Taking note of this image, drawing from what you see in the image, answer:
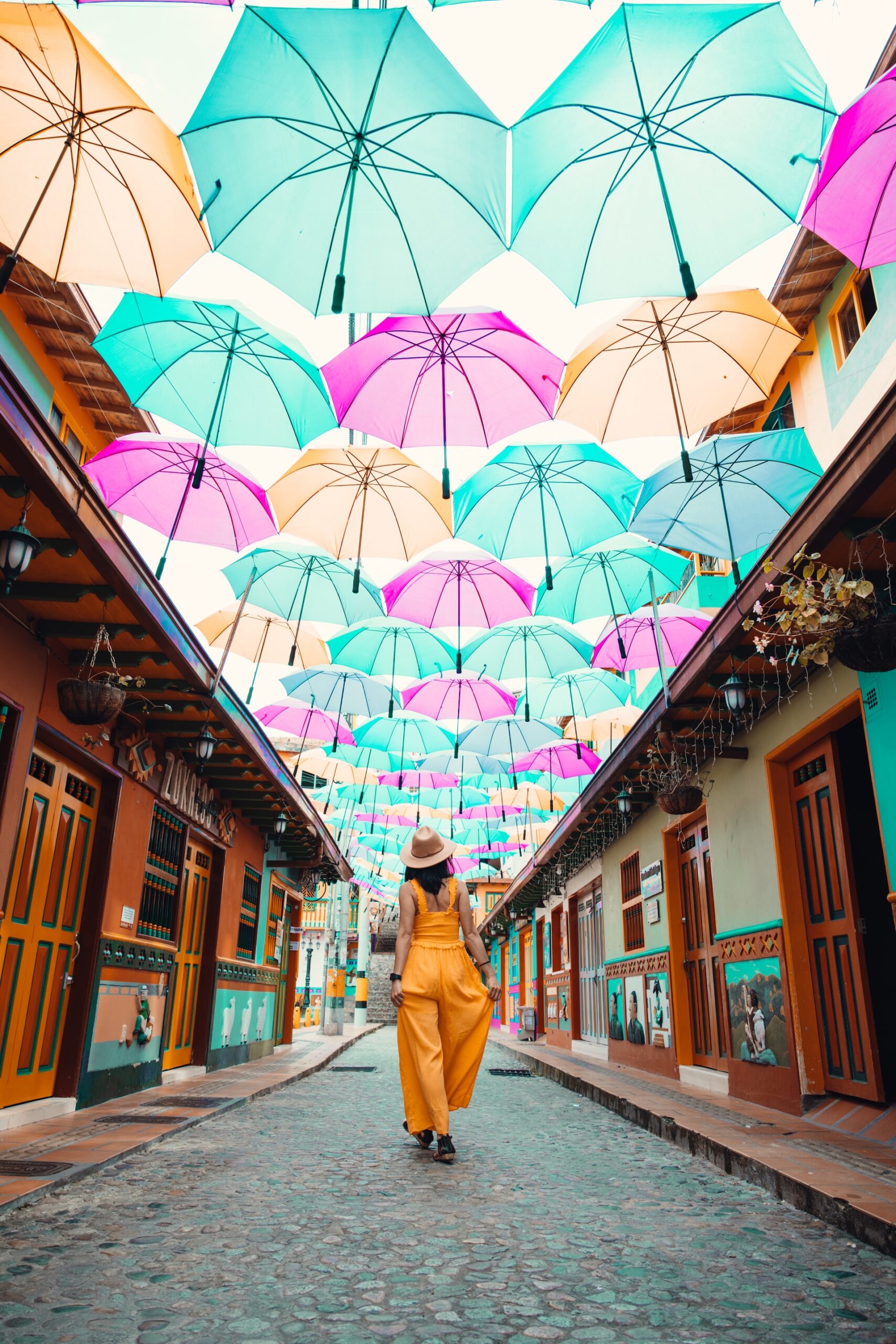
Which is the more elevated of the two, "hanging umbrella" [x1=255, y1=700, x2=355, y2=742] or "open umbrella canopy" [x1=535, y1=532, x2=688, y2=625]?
"open umbrella canopy" [x1=535, y1=532, x2=688, y2=625]

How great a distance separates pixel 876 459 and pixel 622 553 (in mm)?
7019

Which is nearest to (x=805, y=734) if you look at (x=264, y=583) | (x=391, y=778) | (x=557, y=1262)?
(x=557, y=1262)

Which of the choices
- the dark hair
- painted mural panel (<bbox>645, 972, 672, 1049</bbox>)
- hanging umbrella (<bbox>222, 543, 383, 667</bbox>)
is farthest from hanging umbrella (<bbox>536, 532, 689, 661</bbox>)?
the dark hair

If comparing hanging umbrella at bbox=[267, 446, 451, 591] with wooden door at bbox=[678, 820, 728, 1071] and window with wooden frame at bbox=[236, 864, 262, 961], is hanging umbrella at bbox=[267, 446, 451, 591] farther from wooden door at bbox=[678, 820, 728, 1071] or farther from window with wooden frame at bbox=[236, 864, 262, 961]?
window with wooden frame at bbox=[236, 864, 262, 961]

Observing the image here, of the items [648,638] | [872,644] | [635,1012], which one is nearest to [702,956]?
[635,1012]

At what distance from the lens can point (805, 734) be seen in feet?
23.6

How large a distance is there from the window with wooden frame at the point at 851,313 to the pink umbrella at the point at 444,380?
3.20m

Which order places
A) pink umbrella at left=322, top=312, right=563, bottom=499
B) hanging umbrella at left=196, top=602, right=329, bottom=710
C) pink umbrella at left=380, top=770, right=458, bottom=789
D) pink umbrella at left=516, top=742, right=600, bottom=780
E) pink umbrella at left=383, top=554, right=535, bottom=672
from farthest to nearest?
pink umbrella at left=380, top=770, right=458, bottom=789 → pink umbrella at left=516, top=742, right=600, bottom=780 → hanging umbrella at left=196, top=602, right=329, bottom=710 → pink umbrella at left=383, top=554, right=535, bottom=672 → pink umbrella at left=322, top=312, right=563, bottom=499

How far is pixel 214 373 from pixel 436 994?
19.1 feet

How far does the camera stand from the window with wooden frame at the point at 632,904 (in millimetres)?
13383

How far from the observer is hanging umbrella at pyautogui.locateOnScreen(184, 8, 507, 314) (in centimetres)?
536

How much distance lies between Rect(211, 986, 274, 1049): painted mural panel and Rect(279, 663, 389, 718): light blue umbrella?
15.2 ft

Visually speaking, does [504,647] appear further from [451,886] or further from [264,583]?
[451,886]

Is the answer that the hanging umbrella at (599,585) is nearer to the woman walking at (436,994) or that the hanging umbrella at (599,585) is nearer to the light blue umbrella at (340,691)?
the light blue umbrella at (340,691)
